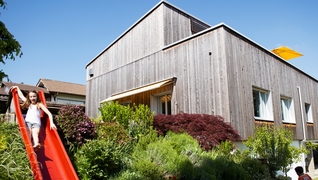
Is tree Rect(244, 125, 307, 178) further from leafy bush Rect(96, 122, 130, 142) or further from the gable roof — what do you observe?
the gable roof

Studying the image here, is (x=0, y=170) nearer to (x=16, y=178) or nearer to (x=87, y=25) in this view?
(x=16, y=178)

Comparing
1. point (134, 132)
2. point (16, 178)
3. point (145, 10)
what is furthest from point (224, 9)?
point (16, 178)

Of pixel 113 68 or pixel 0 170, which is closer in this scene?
pixel 0 170

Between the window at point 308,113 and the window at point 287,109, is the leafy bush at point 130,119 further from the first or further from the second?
the window at point 308,113

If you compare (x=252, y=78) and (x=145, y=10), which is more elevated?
(x=145, y=10)

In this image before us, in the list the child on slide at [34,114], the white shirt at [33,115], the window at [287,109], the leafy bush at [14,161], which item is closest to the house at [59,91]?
the window at [287,109]

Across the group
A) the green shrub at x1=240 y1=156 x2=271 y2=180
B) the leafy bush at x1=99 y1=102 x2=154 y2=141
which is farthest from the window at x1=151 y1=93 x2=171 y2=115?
the green shrub at x1=240 y1=156 x2=271 y2=180

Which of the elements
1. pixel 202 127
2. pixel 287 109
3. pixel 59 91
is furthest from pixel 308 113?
pixel 59 91

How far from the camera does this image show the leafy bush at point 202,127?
35.6 ft

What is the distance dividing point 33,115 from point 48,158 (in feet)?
5.47

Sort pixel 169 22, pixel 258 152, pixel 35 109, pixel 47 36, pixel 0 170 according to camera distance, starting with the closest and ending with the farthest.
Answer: pixel 0 170, pixel 35 109, pixel 258 152, pixel 47 36, pixel 169 22

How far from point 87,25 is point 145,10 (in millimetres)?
6076

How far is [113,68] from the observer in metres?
19.5

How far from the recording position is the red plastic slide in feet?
18.7
